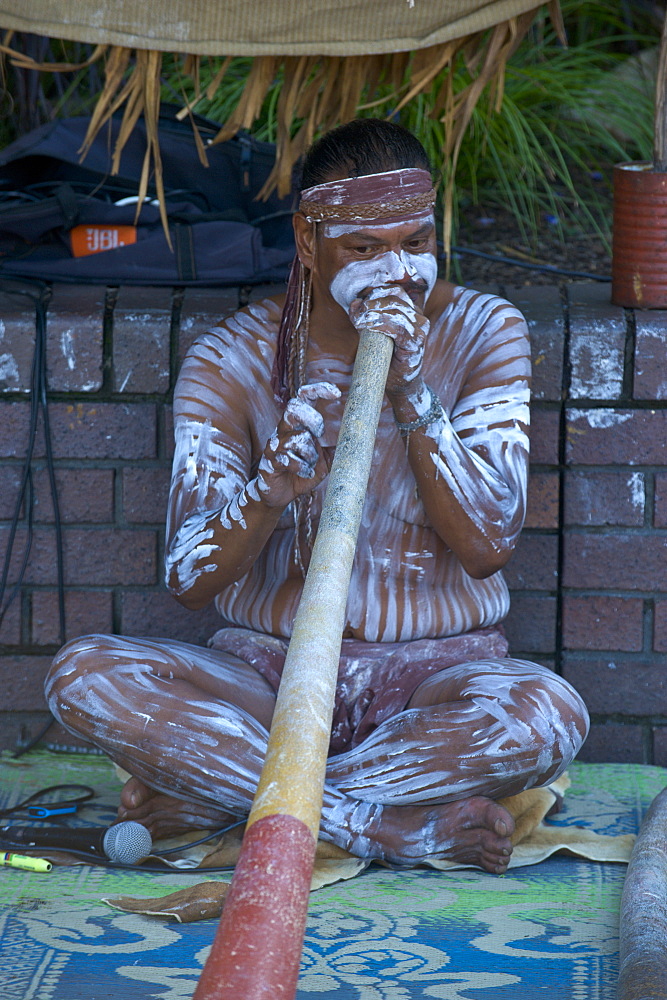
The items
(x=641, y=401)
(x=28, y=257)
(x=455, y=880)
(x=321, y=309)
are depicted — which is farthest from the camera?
(x=28, y=257)

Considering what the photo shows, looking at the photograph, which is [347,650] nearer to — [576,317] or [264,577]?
[264,577]

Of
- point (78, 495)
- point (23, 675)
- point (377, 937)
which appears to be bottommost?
point (377, 937)

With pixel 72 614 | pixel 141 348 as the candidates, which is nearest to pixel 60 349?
pixel 141 348

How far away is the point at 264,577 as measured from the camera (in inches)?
106

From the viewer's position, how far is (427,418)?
239cm

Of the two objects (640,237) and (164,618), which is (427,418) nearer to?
(640,237)

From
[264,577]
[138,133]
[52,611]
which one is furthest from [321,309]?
[138,133]

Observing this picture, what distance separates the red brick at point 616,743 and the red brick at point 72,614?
1168 millimetres

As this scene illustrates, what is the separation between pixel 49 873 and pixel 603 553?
138 centimetres

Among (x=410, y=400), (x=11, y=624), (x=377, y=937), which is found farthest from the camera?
(x=11, y=624)

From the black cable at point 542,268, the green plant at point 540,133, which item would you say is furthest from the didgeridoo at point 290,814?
the green plant at point 540,133

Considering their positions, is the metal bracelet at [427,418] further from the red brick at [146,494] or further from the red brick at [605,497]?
the red brick at [146,494]

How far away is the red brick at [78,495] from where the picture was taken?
2973 mm

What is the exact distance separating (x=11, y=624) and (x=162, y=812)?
75cm
